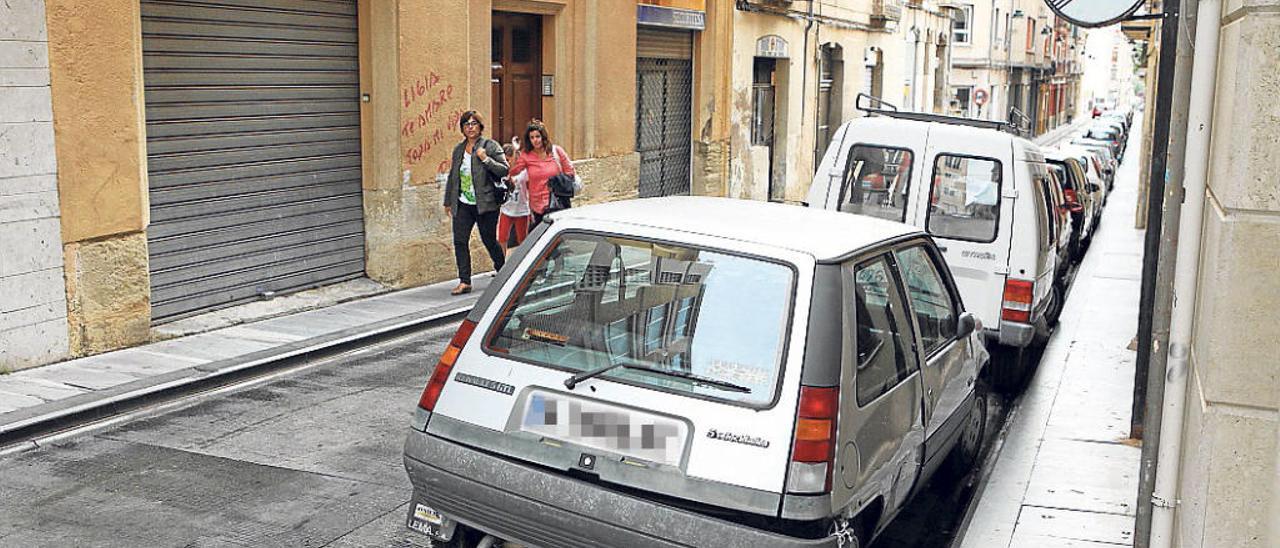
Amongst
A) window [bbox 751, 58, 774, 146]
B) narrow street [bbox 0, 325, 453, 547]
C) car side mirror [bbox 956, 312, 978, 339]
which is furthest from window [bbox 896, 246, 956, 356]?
window [bbox 751, 58, 774, 146]

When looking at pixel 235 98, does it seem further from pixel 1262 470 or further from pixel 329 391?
pixel 1262 470

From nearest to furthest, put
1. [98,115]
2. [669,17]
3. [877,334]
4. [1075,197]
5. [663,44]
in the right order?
[877,334], [98,115], [1075,197], [669,17], [663,44]

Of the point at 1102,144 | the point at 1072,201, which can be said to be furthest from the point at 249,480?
the point at 1102,144

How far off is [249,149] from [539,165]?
2.70 meters

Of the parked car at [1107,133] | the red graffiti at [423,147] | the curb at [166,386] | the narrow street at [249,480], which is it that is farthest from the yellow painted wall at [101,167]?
the parked car at [1107,133]

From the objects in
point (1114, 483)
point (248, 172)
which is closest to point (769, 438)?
point (1114, 483)

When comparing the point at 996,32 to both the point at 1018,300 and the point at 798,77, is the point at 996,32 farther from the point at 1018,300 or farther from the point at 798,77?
the point at 1018,300

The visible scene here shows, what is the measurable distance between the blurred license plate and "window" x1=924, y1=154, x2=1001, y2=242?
552 centimetres

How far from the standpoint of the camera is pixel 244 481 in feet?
20.5

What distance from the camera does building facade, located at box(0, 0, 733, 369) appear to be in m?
8.37

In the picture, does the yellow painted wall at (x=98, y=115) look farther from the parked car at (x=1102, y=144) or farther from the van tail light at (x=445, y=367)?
the parked car at (x=1102, y=144)

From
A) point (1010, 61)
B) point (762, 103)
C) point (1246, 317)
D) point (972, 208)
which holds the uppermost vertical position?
point (1010, 61)

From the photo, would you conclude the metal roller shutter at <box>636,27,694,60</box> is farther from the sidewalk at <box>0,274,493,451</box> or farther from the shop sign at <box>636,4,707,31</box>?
the sidewalk at <box>0,274,493,451</box>

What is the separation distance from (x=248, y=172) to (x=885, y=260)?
732cm
